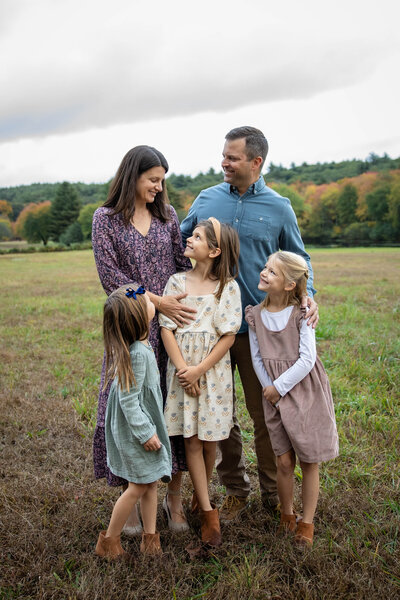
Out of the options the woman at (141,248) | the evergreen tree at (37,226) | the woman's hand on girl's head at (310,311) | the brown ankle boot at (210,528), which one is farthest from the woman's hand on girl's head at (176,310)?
the evergreen tree at (37,226)

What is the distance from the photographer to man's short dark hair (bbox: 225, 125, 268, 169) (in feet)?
10.0

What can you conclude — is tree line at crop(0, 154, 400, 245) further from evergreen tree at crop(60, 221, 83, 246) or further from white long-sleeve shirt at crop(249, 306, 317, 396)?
white long-sleeve shirt at crop(249, 306, 317, 396)

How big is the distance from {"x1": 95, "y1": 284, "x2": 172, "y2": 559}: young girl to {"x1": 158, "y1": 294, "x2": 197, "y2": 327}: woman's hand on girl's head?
0.21 meters

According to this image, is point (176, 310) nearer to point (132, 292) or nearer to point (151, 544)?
point (132, 292)

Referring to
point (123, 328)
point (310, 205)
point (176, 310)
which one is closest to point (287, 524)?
point (176, 310)

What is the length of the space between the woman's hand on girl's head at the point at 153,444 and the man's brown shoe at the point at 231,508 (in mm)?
920

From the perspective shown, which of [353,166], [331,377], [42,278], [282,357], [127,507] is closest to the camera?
[127,507]

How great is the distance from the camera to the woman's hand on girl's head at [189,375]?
2816mm

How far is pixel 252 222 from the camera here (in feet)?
10.4

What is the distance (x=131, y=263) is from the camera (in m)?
2.95

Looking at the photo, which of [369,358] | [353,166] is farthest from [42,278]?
[353,166]

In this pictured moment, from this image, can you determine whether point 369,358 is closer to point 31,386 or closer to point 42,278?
point 31,386

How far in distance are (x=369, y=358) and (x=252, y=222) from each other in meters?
3.84

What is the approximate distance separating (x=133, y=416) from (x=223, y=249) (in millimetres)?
1096
